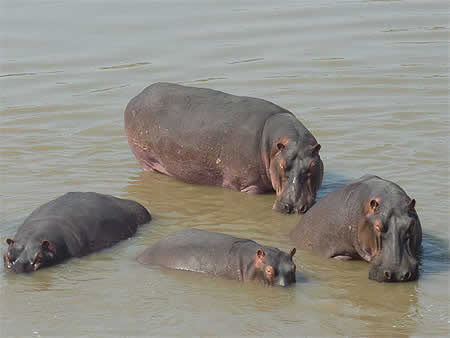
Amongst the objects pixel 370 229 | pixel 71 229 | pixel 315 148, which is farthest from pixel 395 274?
pixel 71 229

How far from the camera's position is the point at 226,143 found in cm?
1029

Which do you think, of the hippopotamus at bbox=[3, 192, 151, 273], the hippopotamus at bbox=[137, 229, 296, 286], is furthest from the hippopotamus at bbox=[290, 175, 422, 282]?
the hippopotamus at bbox=[3, 192, 151, 273]

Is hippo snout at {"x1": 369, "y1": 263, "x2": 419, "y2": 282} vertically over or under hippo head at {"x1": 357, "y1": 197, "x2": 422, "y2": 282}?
under

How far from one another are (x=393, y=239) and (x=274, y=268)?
3.21ft

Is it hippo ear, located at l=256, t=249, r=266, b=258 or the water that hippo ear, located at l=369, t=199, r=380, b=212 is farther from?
hippo ear, located at l=256, t=249, r=266, b=258

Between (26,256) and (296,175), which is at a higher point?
(296,175)

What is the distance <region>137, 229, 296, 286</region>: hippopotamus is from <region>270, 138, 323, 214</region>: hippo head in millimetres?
1404

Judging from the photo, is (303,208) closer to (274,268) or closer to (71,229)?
A: (274,268)

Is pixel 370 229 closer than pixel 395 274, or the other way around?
pixel 395 274

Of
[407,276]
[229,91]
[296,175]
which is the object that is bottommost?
[407,276]

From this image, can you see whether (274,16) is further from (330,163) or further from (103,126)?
(330,163)

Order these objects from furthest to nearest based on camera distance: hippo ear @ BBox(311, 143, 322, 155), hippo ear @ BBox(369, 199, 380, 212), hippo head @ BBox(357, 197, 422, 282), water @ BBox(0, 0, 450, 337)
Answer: hippo ear @ BBox(311, 143, 322, 155) → hippo ear @ BBox(369, 199, 380, 212) → hippo head @ BBox(357, 197, 422, 282) → water @ BBox(0, 0, 450, 337)

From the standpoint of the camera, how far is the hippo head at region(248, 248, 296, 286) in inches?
297

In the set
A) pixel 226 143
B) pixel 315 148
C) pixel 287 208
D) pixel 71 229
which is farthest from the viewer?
pixel 226 143
